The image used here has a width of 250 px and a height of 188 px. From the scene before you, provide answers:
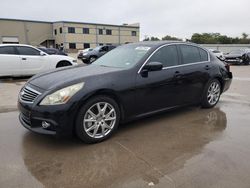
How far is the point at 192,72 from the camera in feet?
17.6

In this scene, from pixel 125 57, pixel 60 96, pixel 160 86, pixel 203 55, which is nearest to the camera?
pixel 60 96

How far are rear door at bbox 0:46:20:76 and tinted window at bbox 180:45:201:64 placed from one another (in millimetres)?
7328

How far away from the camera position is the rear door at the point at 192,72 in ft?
17.1

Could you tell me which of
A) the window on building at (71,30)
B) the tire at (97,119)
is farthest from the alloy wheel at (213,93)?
the window on building at (71,30)

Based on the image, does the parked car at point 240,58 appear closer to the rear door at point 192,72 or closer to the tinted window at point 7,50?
the rear door at point 192,72

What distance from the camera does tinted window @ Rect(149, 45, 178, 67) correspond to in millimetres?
4828

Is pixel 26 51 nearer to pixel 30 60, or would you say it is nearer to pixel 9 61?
pixel 30 60

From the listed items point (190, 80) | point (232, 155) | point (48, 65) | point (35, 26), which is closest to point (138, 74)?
point (190, 80)

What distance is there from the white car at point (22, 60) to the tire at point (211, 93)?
722 cm

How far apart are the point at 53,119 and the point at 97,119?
0.68 metres

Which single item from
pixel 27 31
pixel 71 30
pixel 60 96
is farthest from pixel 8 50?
pixel 27 31

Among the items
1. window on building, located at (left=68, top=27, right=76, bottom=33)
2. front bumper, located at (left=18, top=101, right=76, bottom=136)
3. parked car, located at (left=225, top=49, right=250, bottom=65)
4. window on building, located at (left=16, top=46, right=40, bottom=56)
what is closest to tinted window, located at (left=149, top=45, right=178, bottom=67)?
front bumper, located at (left=18, top=101, right=76, bottom=136)

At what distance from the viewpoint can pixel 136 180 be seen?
2967 millimetres

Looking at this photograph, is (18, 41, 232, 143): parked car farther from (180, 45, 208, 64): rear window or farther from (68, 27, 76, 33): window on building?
(68, 27, 76, 33): window on building
